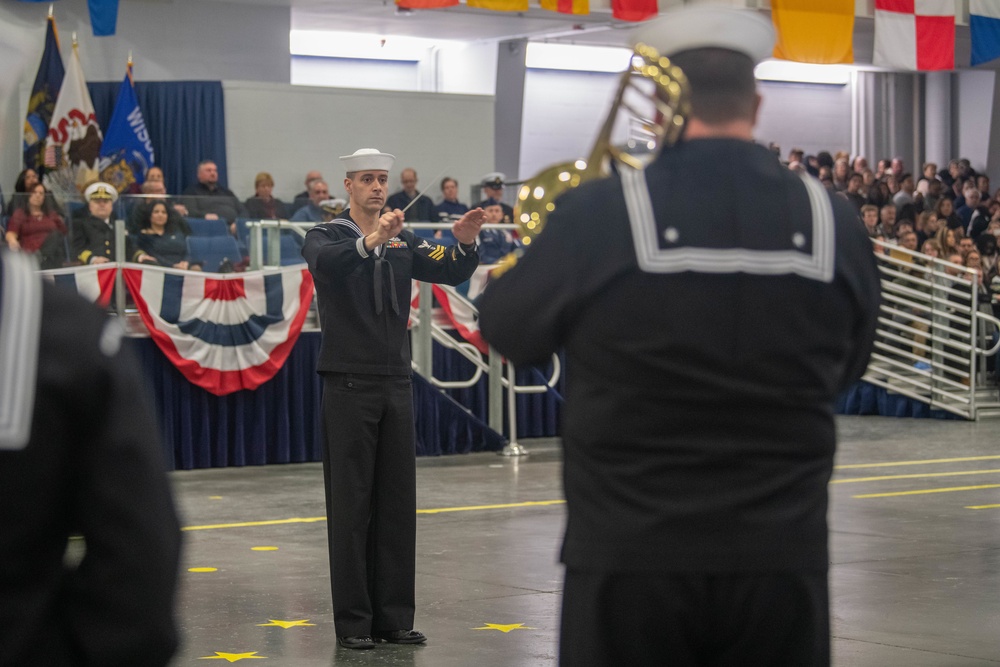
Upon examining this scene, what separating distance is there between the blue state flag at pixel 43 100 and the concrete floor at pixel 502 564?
6.34 meters

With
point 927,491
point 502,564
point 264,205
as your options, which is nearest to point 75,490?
point 502,564

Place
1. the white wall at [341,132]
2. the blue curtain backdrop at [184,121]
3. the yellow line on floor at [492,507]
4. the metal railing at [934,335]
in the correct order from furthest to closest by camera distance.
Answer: the white wall at [341,132]
the blue curtain backdrop at [184,121]
the metal railing at [934,335]
the yellow line on floor at [492,507]

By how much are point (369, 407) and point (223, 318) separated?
6.13 m

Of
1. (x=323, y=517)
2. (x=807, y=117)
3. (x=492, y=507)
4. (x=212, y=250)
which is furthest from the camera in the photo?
(x=807, y=117)

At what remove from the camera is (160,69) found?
1884cm

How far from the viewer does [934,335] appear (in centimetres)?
1566

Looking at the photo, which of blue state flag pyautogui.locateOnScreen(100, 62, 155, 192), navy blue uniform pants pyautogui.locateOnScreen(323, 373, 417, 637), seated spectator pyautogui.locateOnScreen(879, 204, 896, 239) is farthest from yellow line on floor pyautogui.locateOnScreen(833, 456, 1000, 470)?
blue state flag pyautogui.locateOnScreen(100, 62, 155, 192)

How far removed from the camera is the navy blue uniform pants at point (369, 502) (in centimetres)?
554

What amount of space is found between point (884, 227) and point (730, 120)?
16.6 metres

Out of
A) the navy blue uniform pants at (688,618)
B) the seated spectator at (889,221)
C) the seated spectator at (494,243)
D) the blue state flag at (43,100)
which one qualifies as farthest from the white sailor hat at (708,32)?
the seated spectator at (889,221)

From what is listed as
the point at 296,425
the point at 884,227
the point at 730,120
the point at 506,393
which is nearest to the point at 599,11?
the point at 884,227

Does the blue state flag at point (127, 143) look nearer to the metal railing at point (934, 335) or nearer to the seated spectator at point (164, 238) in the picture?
the seated spectator at point (164, 238)

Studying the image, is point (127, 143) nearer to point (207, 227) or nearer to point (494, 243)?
point (207, 227)

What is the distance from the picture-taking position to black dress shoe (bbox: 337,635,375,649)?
5508 millimetres
